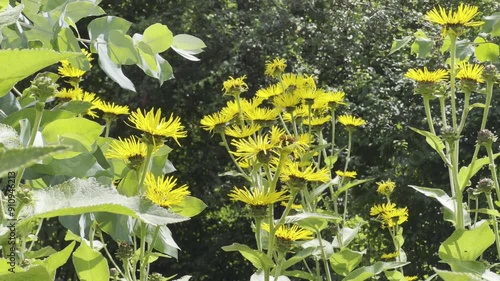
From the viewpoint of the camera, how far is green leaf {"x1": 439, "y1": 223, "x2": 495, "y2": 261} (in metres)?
1.31

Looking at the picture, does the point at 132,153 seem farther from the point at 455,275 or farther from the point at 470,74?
the point at 470,74

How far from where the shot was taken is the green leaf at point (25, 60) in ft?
1.38

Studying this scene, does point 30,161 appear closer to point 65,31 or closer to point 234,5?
point 65,31

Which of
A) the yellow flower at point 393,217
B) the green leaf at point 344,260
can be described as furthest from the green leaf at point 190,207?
the yellow flower at point 393,217

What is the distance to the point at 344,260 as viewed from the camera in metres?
1.74

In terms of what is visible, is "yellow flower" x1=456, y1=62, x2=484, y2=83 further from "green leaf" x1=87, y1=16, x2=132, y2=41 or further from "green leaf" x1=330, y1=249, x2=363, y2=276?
"green leaf" x1=87, y1=16, x2=132, y2=41

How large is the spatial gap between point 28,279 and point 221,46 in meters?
4.51

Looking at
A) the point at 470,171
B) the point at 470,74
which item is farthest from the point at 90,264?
the point at 470,74

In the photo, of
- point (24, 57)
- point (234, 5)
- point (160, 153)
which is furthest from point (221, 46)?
point (24, 57)

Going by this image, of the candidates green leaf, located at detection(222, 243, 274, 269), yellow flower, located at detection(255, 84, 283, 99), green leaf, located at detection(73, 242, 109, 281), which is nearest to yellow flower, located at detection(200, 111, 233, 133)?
yellow flower, located at detection(255, 84, 283, 99)

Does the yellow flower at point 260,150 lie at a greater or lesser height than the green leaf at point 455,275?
lesser

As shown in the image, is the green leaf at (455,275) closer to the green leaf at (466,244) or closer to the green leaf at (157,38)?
the green leaf at (157,38)

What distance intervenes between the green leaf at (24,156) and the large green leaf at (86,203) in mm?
121

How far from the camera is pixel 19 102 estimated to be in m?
0.97
